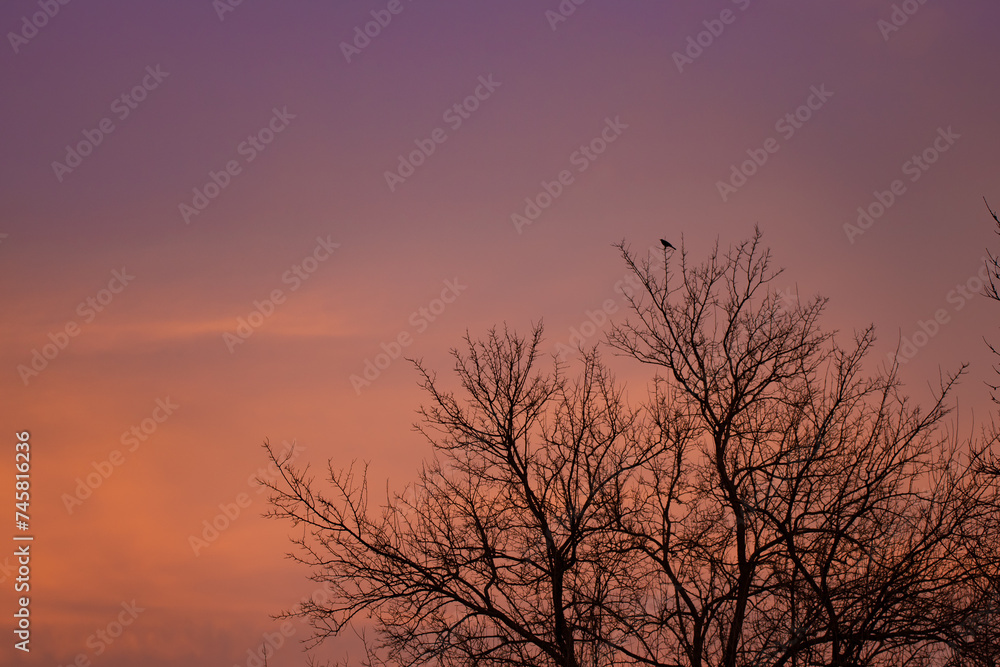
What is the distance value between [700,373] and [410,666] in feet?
21.7

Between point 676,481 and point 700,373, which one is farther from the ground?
point 700,373

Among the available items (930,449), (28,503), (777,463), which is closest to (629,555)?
(777,463)

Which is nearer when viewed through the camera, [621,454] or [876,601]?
[876,601]

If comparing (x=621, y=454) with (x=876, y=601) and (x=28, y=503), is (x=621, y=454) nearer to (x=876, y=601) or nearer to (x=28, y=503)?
(x=876, y=601)

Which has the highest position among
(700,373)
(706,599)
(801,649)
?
(700,373)

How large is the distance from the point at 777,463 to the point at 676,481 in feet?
5.36

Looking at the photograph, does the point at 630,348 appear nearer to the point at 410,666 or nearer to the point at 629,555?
the point at 629,555

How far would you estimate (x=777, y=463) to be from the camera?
1641 cm

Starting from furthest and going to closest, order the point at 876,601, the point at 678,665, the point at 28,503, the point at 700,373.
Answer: the point at 28,503 → the point at 700,373 → the point at 678,665 → the point at 876,601

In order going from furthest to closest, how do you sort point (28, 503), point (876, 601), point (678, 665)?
point (28, 503) < point (678, 665) < point (876, 601)

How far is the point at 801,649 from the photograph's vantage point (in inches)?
604

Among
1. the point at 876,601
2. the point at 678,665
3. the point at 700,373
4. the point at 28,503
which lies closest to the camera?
the point at 876,601

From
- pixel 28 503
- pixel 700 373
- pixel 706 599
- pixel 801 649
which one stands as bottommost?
pixel 801 649

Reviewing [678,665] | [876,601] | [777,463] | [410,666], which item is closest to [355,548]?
[410,666]
